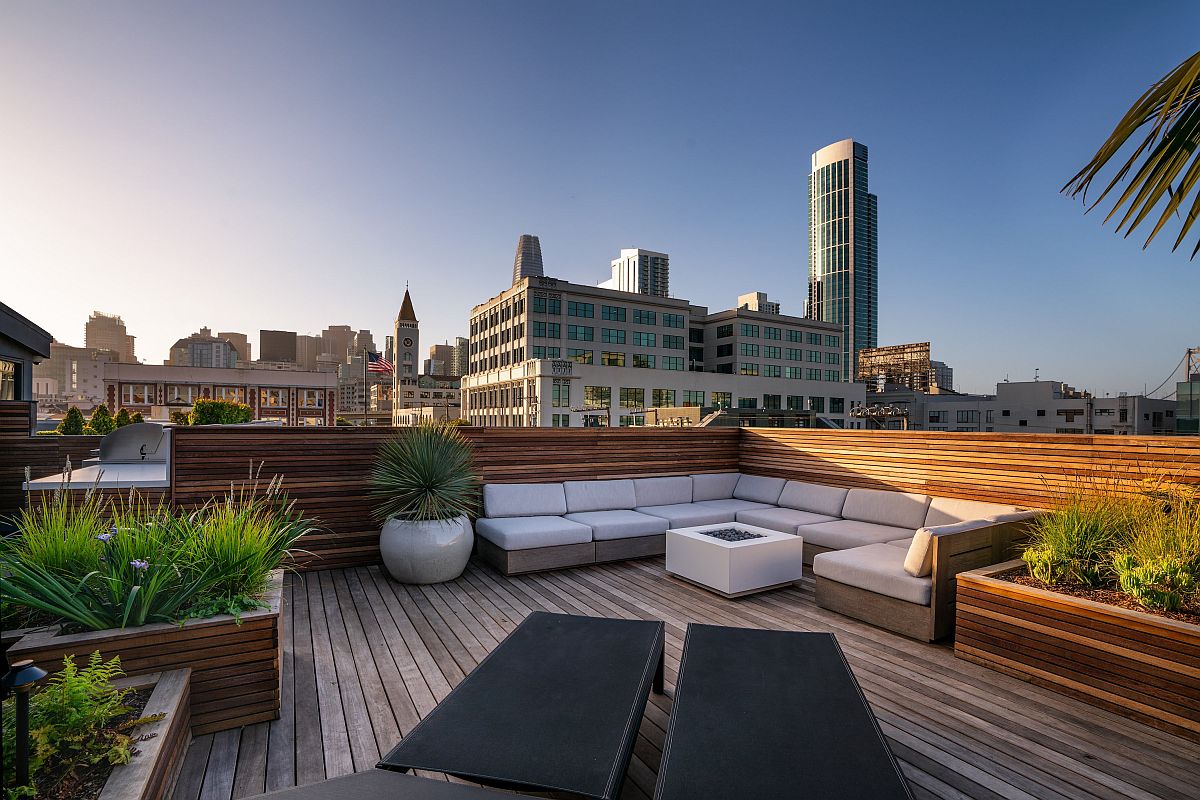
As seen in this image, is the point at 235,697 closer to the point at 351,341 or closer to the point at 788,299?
the point at 351,341

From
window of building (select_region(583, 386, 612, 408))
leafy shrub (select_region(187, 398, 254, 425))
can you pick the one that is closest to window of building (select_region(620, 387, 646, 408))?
window of building (select_region(583, 386, 612, 408))

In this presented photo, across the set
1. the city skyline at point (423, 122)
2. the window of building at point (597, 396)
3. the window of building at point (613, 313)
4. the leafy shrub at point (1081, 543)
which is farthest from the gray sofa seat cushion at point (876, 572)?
the window of building at point (613, 313)

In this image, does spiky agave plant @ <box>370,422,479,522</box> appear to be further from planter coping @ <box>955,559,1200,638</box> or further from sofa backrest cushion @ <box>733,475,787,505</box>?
planter coping @ <box>955,559,1200,638</box>

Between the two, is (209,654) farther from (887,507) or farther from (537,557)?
(887,507)

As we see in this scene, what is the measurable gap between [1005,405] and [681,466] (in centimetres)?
5638


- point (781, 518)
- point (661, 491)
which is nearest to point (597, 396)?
point (661, 491)

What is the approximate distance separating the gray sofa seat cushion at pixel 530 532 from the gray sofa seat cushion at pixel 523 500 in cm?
16

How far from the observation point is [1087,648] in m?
2.78

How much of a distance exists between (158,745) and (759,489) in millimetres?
5942

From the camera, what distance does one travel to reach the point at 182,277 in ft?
43.9

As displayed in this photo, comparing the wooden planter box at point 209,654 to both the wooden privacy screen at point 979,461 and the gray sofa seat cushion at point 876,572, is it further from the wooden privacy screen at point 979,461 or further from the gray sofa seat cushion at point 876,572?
the wooden privacy screen at point 979,461

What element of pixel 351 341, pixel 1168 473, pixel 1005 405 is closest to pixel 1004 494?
pixel 1168 473

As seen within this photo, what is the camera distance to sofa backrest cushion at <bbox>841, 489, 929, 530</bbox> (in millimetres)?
5133

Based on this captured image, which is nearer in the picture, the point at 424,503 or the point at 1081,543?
the point at 1081,543
